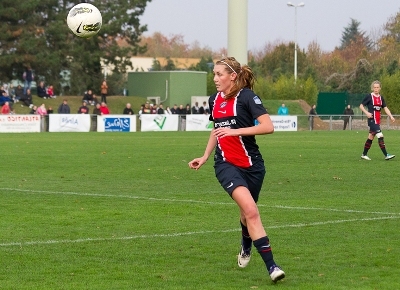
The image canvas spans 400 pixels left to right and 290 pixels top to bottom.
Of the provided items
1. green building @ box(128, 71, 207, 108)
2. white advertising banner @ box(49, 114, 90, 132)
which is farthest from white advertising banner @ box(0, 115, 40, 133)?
green building @ box(128, 71, 207, 108)

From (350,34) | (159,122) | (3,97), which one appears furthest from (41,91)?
(350,34)

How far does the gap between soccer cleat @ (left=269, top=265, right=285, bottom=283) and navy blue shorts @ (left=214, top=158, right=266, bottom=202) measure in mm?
821

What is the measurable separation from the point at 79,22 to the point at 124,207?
5.28 metres

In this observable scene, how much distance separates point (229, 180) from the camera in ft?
26.5

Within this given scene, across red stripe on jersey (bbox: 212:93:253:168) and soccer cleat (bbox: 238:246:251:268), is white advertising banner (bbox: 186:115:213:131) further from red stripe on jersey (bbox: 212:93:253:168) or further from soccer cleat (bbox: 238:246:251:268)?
red stripe on jersey (bbox: 212:93:253:168)

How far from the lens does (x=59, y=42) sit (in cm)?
6600

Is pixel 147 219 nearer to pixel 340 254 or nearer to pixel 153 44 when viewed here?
pixel 340 254

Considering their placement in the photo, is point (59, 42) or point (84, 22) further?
point (59, 42)

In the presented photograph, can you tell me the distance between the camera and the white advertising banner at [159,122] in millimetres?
49125

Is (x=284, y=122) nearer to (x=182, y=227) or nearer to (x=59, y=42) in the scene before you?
(x=59, y=42)

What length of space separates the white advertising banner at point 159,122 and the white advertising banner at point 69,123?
3378 mm

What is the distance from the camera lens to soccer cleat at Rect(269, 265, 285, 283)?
766 centimetres

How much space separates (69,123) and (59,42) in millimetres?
20224

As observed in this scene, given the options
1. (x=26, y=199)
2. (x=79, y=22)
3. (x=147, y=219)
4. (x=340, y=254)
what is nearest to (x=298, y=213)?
(x=147, y=219)
